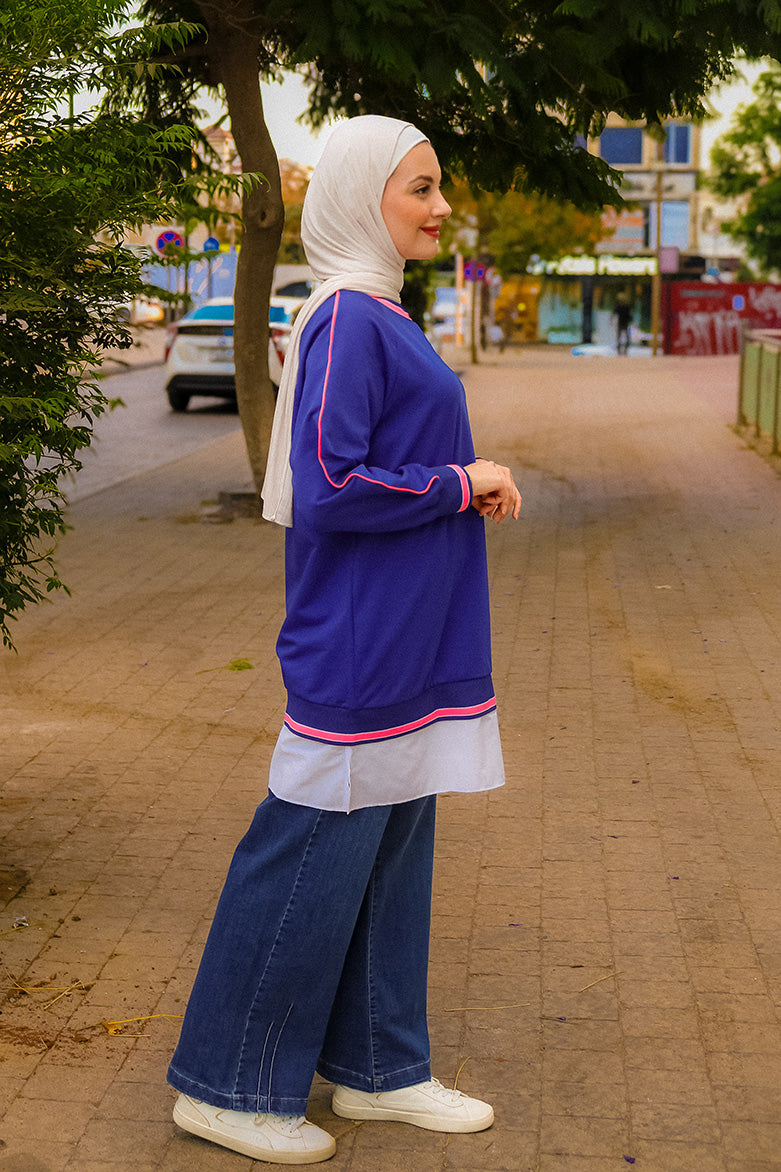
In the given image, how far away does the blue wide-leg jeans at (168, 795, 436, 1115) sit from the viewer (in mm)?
2812

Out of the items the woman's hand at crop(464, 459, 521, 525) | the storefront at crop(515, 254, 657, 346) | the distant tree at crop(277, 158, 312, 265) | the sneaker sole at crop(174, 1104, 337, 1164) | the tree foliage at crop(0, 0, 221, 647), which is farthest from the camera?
the storefront at crop(515, 254, 657, 346)

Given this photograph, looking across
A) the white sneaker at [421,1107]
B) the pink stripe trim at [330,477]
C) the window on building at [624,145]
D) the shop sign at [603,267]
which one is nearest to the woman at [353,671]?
the pink stripe trim at [330,477]

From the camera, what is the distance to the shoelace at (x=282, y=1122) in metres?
2.92

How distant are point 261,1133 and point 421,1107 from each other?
0.35m

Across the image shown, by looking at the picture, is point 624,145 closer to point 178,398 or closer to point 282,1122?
point 178,398

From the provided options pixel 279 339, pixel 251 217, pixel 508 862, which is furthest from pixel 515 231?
pixel 508 862

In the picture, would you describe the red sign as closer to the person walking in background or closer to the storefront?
the person walking in background

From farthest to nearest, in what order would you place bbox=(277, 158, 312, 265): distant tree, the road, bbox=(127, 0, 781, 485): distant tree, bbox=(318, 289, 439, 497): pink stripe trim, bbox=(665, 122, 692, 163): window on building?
bbox=(665, 122, 692, 163): window on building, bbox=(277, 158, 312, 265): distant tree, the road, bbox=(127, 0, 781, 485): distant tree, bbox=(318, 289, 439, 497): pink stripe trim

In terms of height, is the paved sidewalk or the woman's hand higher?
the woman's hand

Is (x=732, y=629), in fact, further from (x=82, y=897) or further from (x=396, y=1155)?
(x=396, y=1155)

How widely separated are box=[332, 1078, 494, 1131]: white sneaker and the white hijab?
1.21 m

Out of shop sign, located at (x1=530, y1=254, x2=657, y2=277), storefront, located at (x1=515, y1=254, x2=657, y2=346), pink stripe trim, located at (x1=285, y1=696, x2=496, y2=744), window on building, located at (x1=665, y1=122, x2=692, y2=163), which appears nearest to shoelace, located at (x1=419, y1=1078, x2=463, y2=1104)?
pink stripe trim, located at (x1=285, y1=696, x2=496, y2=744)

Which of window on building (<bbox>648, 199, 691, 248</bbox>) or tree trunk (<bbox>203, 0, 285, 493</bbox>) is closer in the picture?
tree trunk (<bbox>203, 0, 285, 493</bbox>)

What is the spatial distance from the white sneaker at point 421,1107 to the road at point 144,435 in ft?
30.7
